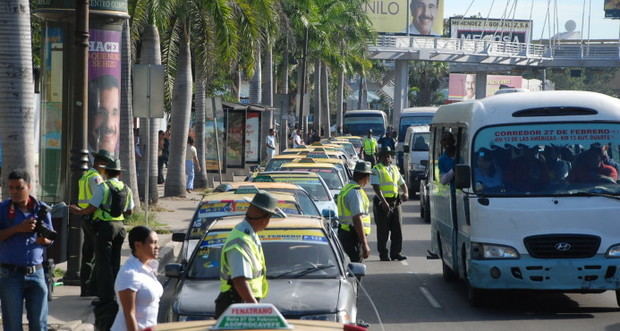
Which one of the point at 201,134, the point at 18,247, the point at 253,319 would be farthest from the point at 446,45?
the point at 253,319

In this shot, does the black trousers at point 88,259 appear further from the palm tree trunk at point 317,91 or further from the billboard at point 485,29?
the billboard at point 485,29

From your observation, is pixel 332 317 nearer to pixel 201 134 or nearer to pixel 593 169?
pixel 593 169

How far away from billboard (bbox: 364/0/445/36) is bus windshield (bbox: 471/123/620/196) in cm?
8421

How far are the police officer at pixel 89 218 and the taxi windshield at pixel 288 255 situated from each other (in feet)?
8.71

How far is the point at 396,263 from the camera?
1795cm

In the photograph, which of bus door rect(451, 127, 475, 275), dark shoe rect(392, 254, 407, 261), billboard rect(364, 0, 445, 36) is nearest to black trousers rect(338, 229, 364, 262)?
bus door rect(451, 127, 475, 275)

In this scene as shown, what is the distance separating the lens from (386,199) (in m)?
17.8

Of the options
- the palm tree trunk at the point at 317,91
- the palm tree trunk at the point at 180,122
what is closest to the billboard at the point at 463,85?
the palm tree trunk at the point at 317,91

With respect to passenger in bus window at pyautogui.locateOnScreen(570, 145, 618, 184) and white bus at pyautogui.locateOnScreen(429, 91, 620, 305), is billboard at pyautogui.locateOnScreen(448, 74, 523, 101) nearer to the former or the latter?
white bus at pyautogui.locateOnScreen(429, 91, 620, 305)

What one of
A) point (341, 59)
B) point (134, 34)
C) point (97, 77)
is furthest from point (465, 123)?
point (341, 59)

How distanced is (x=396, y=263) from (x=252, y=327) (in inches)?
526

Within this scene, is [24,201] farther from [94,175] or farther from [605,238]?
[605,238]

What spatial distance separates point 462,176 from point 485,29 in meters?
118

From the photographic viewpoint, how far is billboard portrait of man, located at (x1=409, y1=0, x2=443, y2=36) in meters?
108
